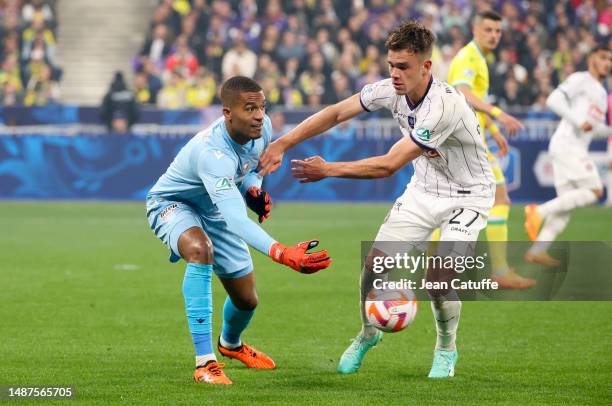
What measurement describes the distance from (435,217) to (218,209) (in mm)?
1443

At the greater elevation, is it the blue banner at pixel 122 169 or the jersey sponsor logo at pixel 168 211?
the jersey sponsor logo at pixel 168 211

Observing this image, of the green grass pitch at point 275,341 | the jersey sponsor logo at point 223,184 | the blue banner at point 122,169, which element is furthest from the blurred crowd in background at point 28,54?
the jersey sponsor logo at point 223,184

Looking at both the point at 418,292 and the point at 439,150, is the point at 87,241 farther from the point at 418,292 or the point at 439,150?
the point at 439,150

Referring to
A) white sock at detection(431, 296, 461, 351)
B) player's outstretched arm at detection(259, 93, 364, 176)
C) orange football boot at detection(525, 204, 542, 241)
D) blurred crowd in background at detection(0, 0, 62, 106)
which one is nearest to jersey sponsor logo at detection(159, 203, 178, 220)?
player's outstretched arm at detection(259, 93, 364, 176)

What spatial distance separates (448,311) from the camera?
7254 mm

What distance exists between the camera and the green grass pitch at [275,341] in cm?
671

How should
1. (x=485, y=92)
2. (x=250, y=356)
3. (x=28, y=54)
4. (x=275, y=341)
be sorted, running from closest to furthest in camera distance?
(x=250, y=356) → (x=275, y=341) → (x=485, y=92) → (x=28, y=54)

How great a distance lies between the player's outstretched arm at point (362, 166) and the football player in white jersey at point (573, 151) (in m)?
5.87

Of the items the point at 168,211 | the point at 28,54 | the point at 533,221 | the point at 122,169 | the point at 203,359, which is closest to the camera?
the point at 203,359

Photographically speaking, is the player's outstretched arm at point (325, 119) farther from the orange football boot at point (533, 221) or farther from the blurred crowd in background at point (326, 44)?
the blurred crowd in background at point (326, 44)

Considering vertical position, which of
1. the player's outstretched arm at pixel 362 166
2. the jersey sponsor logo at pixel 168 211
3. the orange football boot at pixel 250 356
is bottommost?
the orange football boot at pixel 250 356

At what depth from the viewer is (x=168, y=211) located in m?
7.27

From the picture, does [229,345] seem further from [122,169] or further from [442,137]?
[122,169]

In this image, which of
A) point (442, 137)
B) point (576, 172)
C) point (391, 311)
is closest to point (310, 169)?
point (442, 137)
